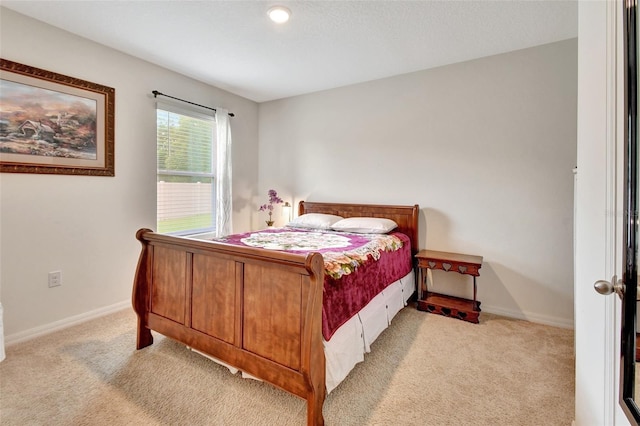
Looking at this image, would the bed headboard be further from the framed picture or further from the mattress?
the framed picture

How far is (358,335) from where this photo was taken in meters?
1.93

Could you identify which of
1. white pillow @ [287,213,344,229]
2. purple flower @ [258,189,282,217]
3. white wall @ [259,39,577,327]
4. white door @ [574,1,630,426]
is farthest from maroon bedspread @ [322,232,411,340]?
purple flower @ [258,189,282,217]

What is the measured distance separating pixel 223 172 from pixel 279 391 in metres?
2.80

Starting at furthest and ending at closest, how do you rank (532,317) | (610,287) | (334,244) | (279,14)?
(532,317)
(334,244)
(279,14)
(610,287)

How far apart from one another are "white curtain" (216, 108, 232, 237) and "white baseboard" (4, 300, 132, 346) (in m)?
1.35

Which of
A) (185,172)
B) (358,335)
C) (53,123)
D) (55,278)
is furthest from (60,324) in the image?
(358,335)

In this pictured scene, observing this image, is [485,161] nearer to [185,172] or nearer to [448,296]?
[448,296]

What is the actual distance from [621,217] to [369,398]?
145cm

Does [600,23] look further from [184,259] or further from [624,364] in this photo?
[184,259]

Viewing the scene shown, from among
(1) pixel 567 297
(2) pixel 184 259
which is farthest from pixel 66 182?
(1) pixel 567 297

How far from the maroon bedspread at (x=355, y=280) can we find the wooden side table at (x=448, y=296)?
0.74ft

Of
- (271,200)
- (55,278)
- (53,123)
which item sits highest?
(53,123)

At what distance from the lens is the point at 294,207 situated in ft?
13.9

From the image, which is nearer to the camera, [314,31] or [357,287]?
[357,287]
